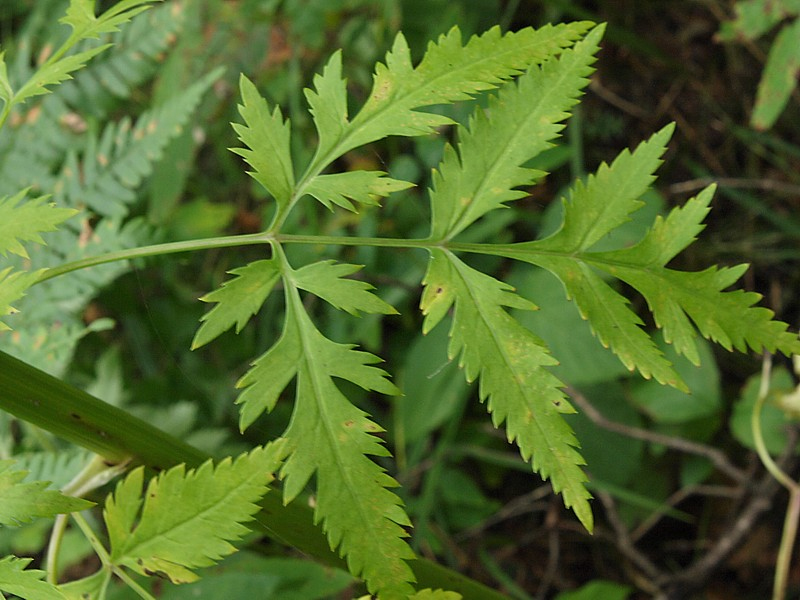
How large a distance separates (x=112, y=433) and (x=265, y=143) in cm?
34

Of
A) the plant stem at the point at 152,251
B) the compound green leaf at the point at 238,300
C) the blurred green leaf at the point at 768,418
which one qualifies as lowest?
the blurred green leaf at the point at 768,418

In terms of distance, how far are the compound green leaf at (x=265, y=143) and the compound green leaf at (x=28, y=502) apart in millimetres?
362

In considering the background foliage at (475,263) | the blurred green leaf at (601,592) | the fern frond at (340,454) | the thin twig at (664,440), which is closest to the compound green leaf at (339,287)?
the fern frond at (340,454)

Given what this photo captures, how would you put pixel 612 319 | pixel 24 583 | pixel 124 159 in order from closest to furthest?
pixel 24 583 → pixel 612 319 → pixel 124 159

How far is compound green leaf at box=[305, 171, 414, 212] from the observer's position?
840mm

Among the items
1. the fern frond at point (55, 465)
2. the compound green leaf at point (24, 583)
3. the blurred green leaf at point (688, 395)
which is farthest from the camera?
the blurred green leaf at point (688, 395)

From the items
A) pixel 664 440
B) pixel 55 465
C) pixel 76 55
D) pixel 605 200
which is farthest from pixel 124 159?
pixel 664 440

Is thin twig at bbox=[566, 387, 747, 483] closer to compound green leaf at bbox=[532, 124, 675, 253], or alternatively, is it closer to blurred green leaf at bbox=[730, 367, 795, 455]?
blurred green leaf at bbox=[730, 367, 795, 455]

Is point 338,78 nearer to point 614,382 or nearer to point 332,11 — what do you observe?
point 614,382

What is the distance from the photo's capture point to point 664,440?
1.83 m

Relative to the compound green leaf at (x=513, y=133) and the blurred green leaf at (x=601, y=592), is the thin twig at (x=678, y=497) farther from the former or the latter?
the compound green leaf at (x=513, y=133)

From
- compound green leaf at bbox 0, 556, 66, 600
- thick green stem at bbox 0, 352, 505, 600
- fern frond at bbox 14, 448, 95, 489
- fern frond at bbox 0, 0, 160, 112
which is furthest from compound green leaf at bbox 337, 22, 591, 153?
fern frond at bbox 14, 448, 95, 489

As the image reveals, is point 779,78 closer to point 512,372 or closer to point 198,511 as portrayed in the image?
point 512,372

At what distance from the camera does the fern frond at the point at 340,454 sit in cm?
76
